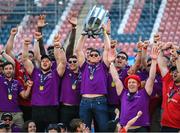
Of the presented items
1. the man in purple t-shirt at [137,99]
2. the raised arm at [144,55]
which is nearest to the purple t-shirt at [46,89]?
the man in purple t-shirt at [137,99]

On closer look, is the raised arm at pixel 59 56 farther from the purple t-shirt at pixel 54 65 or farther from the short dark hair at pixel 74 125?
the short dark hair at pixel 74 125

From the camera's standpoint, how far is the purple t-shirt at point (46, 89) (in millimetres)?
8266

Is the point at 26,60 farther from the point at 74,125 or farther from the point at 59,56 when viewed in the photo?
the point at 74,125

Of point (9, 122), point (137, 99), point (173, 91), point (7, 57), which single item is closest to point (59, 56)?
point (7, 57)

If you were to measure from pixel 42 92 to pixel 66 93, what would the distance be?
Answer: 1.13ft

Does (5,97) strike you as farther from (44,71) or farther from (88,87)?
(88,87)

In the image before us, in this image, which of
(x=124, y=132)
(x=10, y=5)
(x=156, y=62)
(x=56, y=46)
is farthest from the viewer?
(x=10, y=5)

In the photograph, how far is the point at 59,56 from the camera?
8250mm

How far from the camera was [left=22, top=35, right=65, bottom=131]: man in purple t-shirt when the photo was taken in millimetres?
8258

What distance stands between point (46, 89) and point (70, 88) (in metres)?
0.34

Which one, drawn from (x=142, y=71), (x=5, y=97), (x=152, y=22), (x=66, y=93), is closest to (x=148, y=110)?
(x=142, y=71)

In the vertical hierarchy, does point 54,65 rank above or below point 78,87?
above

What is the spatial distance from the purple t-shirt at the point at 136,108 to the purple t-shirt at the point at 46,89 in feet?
3.66

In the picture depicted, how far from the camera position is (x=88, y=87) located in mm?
8102
